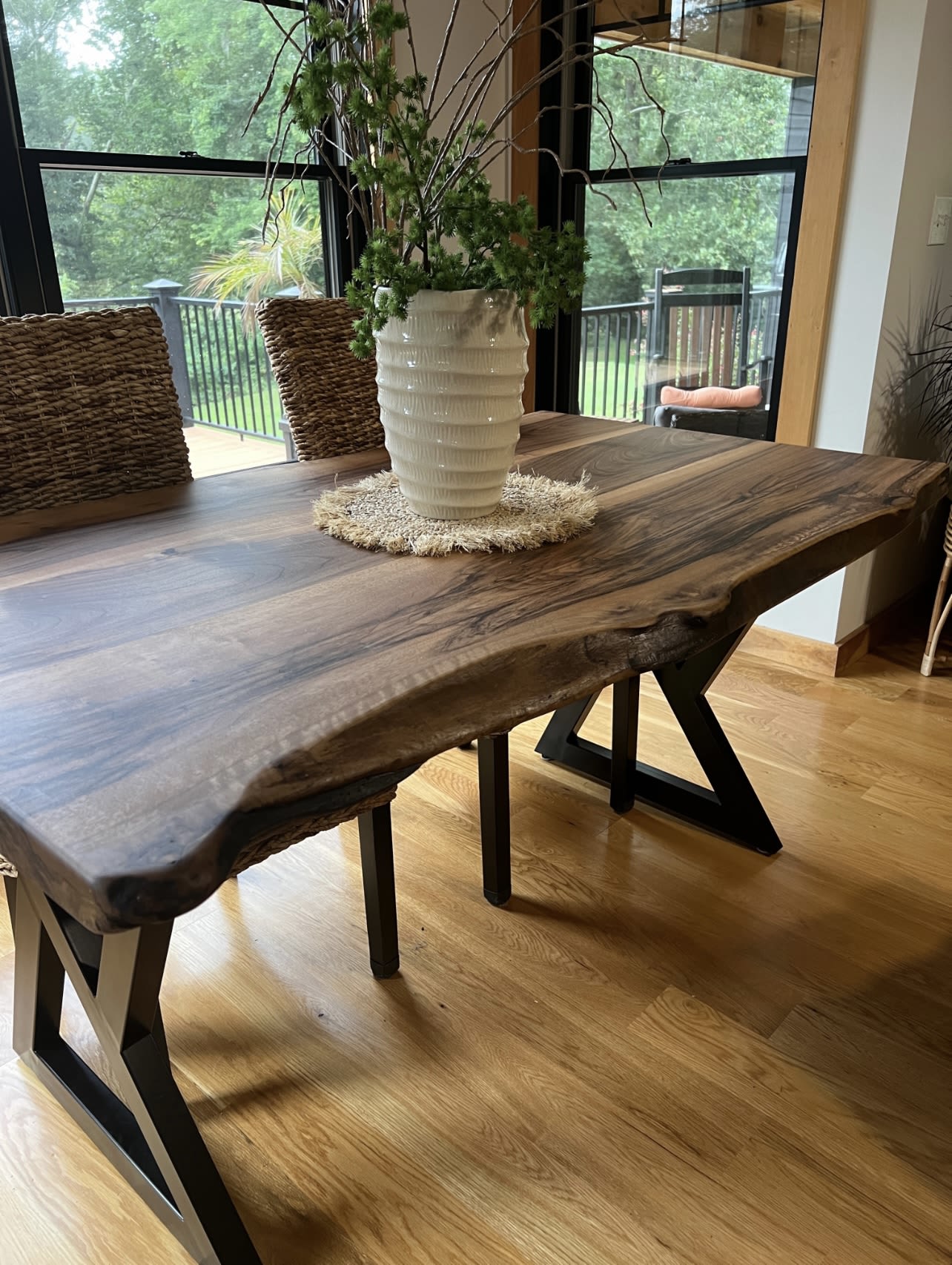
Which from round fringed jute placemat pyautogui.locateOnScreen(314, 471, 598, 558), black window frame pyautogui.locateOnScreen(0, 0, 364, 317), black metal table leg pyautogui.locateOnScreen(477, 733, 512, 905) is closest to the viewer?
round fringed jute placemat pyautogui.locateOnScreen(314, 471, 598, 558)

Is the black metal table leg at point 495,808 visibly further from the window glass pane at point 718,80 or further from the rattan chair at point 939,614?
the window glass pane at point 718,80

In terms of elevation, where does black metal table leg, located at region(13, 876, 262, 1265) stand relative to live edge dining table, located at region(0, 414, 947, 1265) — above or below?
below

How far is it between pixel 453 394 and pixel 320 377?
753 millimetres

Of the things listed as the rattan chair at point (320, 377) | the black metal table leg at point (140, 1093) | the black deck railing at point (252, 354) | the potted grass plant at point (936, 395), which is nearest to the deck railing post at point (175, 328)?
the black deck railing at point (252, 354)

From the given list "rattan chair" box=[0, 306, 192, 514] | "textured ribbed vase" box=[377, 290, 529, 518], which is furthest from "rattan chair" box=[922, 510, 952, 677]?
"rattan chair" box=[0, 306, 192, 514]

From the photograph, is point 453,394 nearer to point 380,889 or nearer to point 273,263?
point 380,889

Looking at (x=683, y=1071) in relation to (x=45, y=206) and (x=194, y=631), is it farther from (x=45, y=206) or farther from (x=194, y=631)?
(x=45, y=206)

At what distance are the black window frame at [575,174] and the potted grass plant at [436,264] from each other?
1199 mm

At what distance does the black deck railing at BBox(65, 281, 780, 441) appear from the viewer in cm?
245

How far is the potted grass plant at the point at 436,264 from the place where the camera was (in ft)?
3.76

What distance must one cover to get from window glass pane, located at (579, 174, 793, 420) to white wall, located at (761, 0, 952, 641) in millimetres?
250

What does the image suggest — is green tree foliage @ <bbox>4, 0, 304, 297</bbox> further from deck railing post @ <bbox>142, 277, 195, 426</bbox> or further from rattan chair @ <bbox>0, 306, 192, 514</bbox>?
rattan chair @ <bbox>0, 306, 192, 514</bbox>

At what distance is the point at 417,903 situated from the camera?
174 centimetres

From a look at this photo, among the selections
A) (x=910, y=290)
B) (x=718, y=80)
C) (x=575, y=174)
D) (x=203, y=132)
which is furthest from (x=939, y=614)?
(x=203, y=132)
